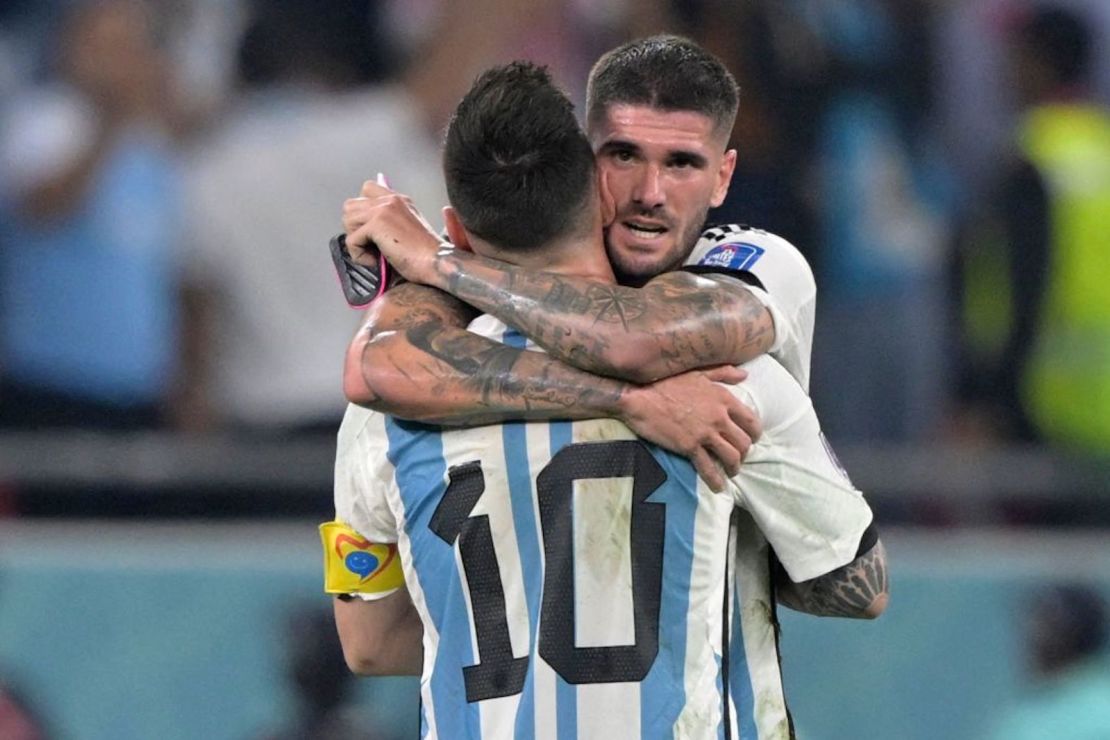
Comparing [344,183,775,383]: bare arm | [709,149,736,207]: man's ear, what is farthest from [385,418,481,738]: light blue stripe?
[709,149,736,207]: man's ear

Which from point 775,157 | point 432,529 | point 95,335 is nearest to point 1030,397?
point 775,157

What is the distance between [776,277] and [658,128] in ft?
1.04

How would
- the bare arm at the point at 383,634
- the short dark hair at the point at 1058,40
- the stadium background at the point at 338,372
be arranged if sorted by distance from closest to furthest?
the bare arm at the point at 383,634 < the stadium background at the point at 338,372 < the short dark hair at the point at 1058,40

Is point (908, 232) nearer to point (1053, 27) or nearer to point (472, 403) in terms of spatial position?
point (1053, 27)

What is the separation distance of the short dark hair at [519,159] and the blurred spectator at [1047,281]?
4.61 meters

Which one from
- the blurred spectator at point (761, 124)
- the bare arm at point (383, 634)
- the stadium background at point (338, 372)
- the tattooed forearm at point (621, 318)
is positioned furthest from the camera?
the blurred spectator at point (761, 124)

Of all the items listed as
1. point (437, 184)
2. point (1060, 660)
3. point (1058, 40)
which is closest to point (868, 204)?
point (1058, 40)

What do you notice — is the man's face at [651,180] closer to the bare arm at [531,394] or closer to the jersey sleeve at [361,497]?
the bare arm at [531,394]

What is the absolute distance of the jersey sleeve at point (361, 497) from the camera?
332 cm

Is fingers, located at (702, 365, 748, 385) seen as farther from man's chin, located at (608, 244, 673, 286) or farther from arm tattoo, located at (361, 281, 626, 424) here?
man's chin, located at (608, 244, 673, 286)

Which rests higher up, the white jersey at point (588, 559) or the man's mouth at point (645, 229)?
the man's mouth at point (645, 229)

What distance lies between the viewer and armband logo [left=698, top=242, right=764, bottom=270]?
3326mm

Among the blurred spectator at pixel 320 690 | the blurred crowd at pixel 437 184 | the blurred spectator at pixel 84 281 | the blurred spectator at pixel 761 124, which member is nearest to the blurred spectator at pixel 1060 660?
the blurred crowd at pixel 437 184

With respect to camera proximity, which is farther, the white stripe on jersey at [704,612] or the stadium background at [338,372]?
the stadium background at [338,372]
